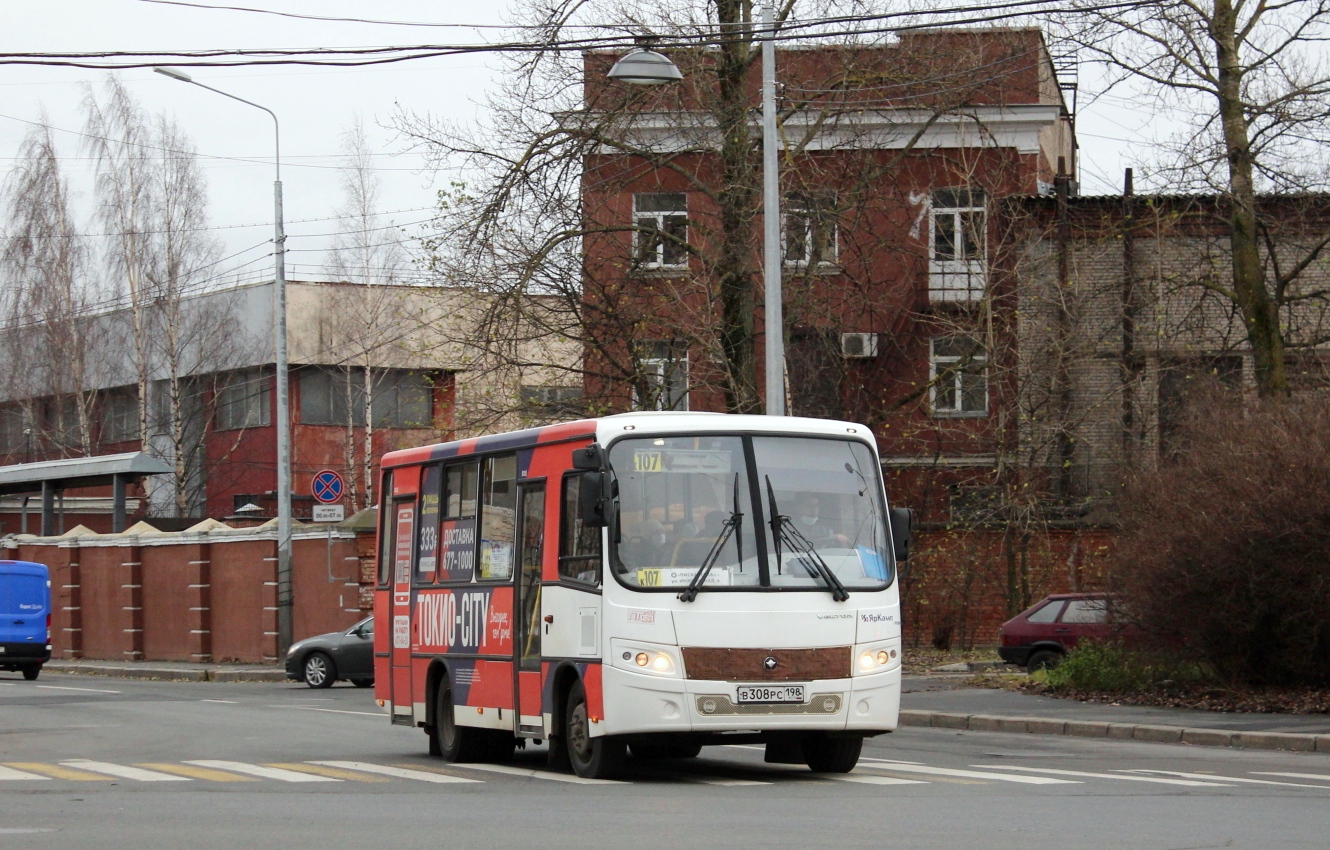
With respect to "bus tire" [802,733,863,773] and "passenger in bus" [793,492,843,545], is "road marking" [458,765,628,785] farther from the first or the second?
"passenger in bus" [793,492,843,545]

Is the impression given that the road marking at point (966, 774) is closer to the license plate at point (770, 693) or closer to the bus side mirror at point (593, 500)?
the license plate at point (770, 693)

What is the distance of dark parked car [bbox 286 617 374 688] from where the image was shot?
3122 cm

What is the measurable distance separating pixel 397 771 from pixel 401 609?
8.59 feet

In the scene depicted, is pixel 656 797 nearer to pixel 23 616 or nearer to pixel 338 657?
pixel 338 657

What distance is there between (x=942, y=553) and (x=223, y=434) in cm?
Result: 3717

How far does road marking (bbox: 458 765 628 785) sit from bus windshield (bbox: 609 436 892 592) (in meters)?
1.50

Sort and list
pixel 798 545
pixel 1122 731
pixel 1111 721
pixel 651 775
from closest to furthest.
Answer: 1. pixel 798 545
2. pixel 651 775
3. pixel 1122 731
4. pixel 1111 721

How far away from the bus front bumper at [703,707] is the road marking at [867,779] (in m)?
0.44

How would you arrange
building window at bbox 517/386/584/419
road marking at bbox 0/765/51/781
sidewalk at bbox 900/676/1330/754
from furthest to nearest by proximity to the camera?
building window at bbox 517/386/584/419 < sidewalk at bbox 900/676/1330/754 < road marking at bbox 0/765/51/781

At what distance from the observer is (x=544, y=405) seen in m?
30.0

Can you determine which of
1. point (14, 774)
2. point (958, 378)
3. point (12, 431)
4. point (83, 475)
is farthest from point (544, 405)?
point (12, 431)

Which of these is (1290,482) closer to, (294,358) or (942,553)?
(942,553)

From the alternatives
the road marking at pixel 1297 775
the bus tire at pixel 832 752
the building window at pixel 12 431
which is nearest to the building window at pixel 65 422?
the building window at pixel 12 431

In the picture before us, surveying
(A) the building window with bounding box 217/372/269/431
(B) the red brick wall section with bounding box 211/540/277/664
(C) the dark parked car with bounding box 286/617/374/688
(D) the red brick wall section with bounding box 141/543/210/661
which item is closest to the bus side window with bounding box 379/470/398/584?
(C) the dark parked car with bounding box 286/617/374/688
